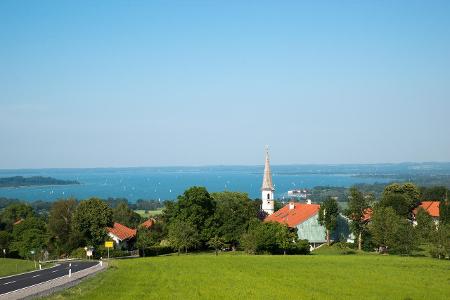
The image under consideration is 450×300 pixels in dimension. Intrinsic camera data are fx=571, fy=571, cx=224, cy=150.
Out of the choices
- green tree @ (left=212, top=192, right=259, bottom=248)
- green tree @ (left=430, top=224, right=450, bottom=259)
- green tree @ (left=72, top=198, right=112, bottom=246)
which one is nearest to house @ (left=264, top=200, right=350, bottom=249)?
green tree @ (left=212, top=192, right=259, bottom=248)

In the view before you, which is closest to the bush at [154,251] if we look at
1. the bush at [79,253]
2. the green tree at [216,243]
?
the green tree at [216,243]

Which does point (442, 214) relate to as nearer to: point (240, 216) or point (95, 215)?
point (240, 216)

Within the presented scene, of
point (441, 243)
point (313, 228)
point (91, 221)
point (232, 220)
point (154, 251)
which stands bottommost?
point (154, 251)

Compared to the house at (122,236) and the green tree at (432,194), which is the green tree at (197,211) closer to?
the house at (122,236)

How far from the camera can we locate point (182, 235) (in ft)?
226

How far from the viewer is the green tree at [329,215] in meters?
78.1

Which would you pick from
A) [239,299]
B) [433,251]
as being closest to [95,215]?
[433,251]

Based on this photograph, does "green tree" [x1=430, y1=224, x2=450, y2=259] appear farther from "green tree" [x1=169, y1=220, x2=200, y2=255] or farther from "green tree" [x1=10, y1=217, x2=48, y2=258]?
"green tree" [x1=10, y1=217, x2=48, y2=258]

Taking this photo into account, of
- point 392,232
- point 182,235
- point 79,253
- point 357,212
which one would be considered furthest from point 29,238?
point 392,232

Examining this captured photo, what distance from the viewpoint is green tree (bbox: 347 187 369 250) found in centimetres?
7256

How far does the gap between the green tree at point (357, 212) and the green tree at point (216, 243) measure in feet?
54.8

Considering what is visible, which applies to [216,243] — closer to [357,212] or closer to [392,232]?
[357,212]

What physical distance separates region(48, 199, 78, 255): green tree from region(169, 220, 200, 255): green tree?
1280 cm

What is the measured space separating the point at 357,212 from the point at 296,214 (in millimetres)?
16617
